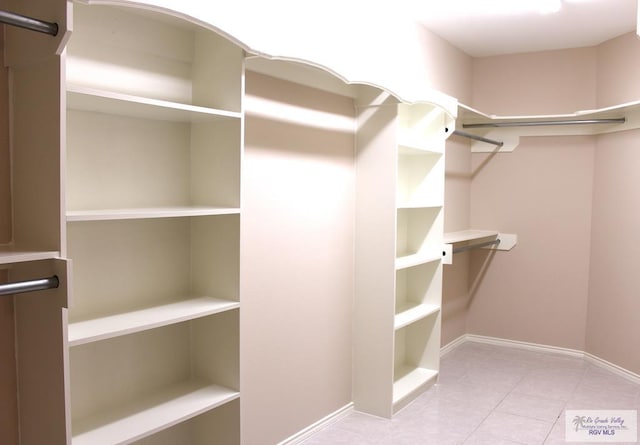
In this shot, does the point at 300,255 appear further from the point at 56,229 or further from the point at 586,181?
the point at 586,181

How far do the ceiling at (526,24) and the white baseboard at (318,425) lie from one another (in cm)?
245

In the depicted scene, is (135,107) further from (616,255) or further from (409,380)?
(616,255)

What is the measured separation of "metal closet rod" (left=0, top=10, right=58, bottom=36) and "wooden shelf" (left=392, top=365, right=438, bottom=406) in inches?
101

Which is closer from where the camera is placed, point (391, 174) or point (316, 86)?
point (316, 86)

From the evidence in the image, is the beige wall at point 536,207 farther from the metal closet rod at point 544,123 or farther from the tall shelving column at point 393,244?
the tall shelving column at point 393,244

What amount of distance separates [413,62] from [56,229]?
9.29 ft

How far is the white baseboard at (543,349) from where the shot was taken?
3.94m

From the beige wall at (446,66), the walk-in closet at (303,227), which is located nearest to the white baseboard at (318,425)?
the walk-in closet at (303,227)

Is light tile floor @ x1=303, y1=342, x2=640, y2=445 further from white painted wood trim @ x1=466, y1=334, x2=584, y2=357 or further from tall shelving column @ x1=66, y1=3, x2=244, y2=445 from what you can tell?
tall shelving column @ x1=66, y1=3, x2=244, y2=445

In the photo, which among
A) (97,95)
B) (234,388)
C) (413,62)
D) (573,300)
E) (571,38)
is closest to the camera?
(97,95)

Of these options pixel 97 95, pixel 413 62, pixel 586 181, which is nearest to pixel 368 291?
pixel 413 62

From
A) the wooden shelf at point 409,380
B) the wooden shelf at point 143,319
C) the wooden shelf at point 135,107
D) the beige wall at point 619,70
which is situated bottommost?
the wooden shelf at point 409,380

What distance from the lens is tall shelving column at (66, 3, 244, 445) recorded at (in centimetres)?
181

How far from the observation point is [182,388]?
211cm
